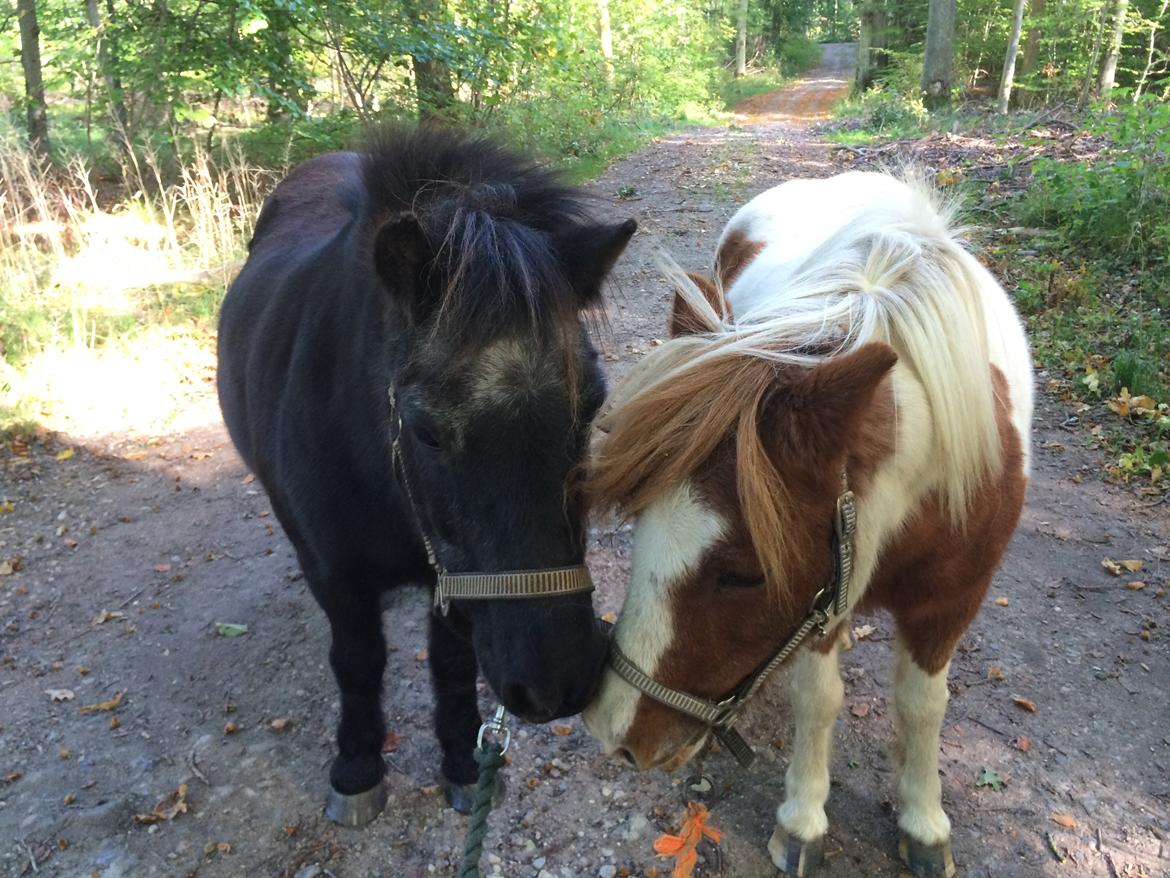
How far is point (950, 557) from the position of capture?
188 cm

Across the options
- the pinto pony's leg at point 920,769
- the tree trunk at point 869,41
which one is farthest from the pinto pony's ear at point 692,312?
the tree trunk at point 869,41

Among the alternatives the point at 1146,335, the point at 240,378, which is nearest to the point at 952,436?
the point at 240,378

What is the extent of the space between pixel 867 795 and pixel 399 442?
2.09 meters

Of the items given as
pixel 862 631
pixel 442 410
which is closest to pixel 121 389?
pixel 442 410

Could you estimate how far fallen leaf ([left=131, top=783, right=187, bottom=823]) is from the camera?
2.54 m

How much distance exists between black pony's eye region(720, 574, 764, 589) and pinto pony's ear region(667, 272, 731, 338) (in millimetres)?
617

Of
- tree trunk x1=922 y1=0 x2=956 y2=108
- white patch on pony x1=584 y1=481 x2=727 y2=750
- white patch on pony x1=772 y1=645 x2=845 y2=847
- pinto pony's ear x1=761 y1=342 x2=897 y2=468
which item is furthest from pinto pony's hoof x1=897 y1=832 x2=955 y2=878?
tree trunk x1=922 y1=0 x2=956 y2=108

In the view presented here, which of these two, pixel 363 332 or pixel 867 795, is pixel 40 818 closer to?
pixel 363 332

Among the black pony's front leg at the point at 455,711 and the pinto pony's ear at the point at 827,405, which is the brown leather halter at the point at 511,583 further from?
the black pony's front leg at the point at 455,711

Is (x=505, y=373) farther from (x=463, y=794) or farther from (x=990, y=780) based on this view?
(x=990, y=780)

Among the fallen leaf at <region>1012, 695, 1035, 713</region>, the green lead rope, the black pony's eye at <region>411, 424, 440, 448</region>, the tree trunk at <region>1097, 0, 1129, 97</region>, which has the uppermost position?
the tree trunk at <region>1097, 0, 1129, 97</region>

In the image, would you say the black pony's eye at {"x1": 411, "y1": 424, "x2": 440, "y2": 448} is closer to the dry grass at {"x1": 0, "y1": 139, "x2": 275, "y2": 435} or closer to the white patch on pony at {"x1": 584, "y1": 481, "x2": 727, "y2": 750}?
the white patch on pony at {"x1": 584, "y1": 481, "x2": 727, "y2": 750}

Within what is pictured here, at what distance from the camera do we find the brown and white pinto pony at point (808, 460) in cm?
145

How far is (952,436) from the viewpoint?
5.48ft
